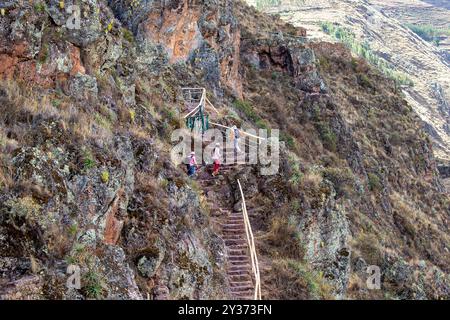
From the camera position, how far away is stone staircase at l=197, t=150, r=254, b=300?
12.4m

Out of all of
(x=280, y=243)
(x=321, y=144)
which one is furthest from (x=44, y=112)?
(x=321, y=144)

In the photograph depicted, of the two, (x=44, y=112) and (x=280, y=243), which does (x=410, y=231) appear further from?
(x=44, y=112)

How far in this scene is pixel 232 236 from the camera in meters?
14.1

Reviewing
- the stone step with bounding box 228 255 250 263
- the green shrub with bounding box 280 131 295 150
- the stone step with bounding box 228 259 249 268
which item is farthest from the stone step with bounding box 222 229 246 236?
the green shrub with bounding box 280 131 295 150

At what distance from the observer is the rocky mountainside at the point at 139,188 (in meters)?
7.62

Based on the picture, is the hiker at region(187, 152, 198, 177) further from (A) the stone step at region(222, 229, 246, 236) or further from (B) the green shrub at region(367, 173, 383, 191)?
(B) the green shrub at region(367, 173, 383, 191)

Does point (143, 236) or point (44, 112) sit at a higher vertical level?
point (44, 112)

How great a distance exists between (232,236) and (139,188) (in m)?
4.04

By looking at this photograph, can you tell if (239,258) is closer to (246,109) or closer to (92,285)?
(92,285)

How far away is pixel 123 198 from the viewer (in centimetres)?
995

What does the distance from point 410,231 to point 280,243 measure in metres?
21.9

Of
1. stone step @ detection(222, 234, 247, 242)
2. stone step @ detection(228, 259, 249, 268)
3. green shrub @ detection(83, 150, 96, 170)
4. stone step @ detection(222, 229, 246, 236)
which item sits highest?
green shrub @ detection(83, 150, 96, 170)

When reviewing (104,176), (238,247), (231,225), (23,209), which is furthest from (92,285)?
(231,225)

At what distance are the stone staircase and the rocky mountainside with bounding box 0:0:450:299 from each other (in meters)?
0.18
